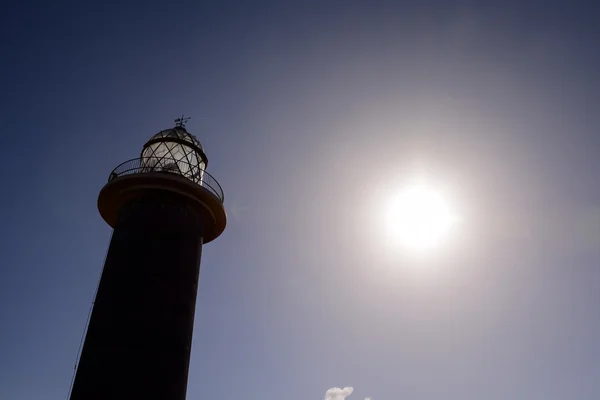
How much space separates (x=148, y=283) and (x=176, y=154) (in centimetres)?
664

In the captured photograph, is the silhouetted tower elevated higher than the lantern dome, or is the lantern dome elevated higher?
the lantern dome

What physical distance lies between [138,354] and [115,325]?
4.13 feet

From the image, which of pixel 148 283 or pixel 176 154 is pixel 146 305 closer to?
pixel 148 283

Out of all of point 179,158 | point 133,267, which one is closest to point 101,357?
point 133,267

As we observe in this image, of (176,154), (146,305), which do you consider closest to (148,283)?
(146,305)

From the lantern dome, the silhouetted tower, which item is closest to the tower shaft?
the silhouetted tower

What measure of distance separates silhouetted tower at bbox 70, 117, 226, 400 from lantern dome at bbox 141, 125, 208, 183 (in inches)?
3.2

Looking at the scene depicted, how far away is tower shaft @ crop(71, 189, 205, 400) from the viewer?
49.1ft

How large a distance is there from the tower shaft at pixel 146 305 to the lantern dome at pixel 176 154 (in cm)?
223

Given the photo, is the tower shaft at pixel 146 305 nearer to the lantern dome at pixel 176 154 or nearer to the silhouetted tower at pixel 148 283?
the silhouetted tower at pixel 148 283

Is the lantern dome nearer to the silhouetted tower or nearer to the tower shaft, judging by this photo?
the silhouetted tower

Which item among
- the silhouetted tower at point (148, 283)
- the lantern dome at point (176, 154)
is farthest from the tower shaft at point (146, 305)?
the lantern dome at point (176, 154)

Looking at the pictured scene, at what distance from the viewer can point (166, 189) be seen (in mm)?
18141

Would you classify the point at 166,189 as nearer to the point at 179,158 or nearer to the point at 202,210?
the point at 202,210
